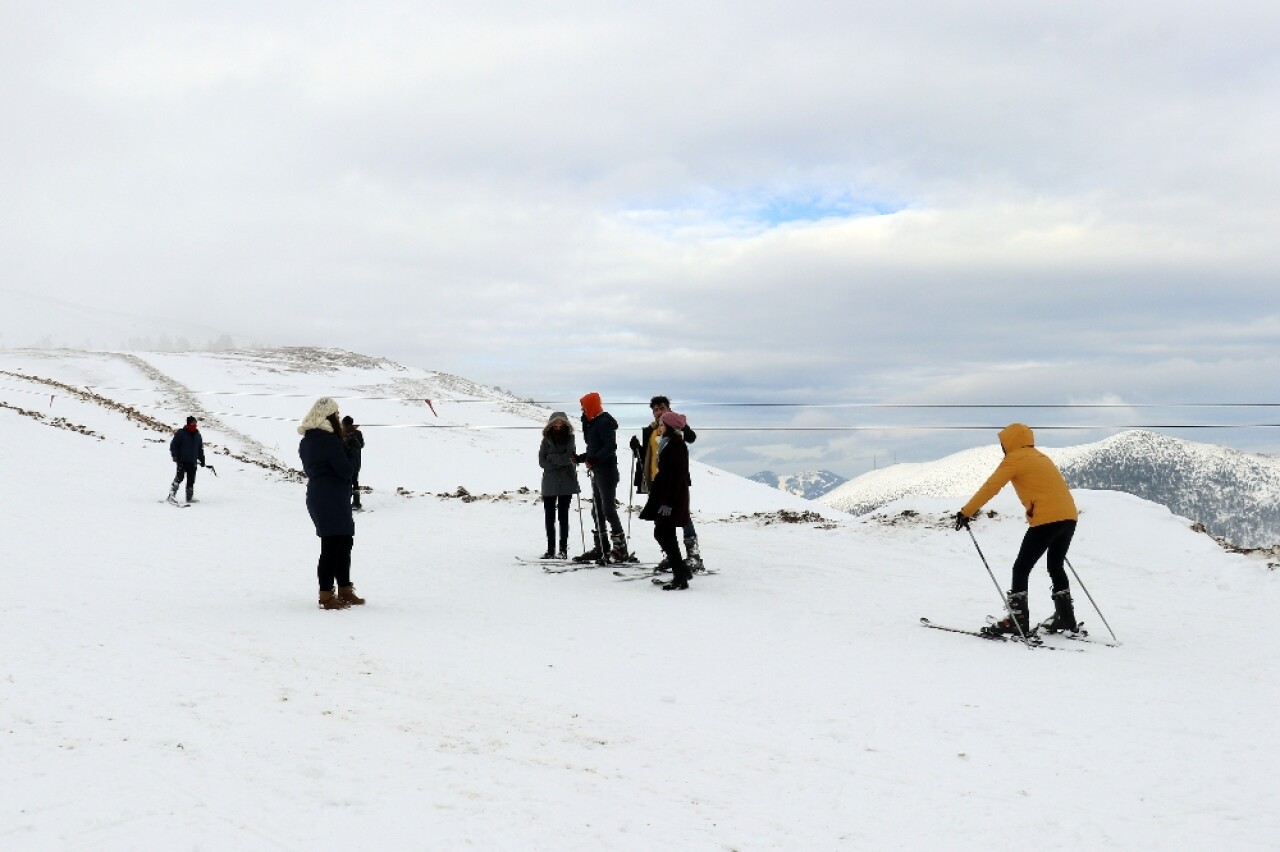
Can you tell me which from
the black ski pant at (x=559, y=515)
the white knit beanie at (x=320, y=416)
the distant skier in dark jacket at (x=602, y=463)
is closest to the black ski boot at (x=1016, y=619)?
the distant skier in dark jacket at (x=602, y=463)

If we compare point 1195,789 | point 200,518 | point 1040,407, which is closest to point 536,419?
point 1040,407

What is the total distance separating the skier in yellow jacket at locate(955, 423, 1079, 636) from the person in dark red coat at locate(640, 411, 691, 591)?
352 cm

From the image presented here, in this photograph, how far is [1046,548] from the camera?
880 centimetres

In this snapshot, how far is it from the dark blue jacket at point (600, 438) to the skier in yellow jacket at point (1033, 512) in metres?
5.13

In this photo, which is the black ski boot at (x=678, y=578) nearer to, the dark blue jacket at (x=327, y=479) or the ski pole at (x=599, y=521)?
the ski pole at (x=599, y=521)

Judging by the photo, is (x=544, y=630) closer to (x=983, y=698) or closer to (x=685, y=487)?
(x=685, y=487)

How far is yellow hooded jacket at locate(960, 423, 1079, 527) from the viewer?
8.59m

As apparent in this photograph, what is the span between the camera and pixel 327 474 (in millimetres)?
8969

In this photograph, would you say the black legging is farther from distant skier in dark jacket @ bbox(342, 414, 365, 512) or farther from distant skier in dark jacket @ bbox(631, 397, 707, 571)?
distant skier in dark jacket @ bbox(631, 397, 707, 571)

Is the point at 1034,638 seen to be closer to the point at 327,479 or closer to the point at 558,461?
the point at 558,461

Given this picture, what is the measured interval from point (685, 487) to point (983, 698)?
5.09m

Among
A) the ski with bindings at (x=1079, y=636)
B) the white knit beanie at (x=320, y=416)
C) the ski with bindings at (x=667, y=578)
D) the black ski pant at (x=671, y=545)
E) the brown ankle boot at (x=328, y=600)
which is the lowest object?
the ski with bindings at (x=1079, y=636)

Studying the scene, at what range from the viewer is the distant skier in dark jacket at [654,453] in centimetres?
1155

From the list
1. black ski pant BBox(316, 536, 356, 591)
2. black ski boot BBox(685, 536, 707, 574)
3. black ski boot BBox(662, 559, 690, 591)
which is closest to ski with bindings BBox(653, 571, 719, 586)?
black ski boot BBox(685, 536, 707, 574)
